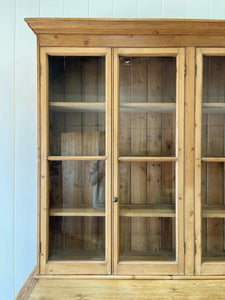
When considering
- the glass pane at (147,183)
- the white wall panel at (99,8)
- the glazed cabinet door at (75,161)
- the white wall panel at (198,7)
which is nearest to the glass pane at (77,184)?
the glazed cabinet door at (75,161)

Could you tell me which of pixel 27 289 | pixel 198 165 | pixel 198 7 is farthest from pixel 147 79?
pixel 27 289

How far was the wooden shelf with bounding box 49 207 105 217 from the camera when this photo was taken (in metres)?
1.15

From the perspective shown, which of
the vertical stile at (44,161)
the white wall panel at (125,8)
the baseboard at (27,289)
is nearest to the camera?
the baseboard at (27,289)

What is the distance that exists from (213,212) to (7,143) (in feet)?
4.08

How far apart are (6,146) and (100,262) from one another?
2.94ft

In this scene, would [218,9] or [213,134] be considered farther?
[218,9]

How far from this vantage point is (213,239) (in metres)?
1.17

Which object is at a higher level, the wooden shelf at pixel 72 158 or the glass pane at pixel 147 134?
the glass pane at pixel 147 134

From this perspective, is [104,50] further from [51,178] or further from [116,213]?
[116,213]

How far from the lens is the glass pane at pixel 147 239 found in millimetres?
1141

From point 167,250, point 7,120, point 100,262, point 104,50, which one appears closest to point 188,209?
point 167,250

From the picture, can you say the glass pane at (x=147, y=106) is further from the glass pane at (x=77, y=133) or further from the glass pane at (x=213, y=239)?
the glass pane at (x=213, y=239)

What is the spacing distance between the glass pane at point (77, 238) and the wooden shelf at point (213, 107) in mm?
720

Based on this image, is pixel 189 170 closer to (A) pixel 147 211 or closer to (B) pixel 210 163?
(B) pixel 210 163
